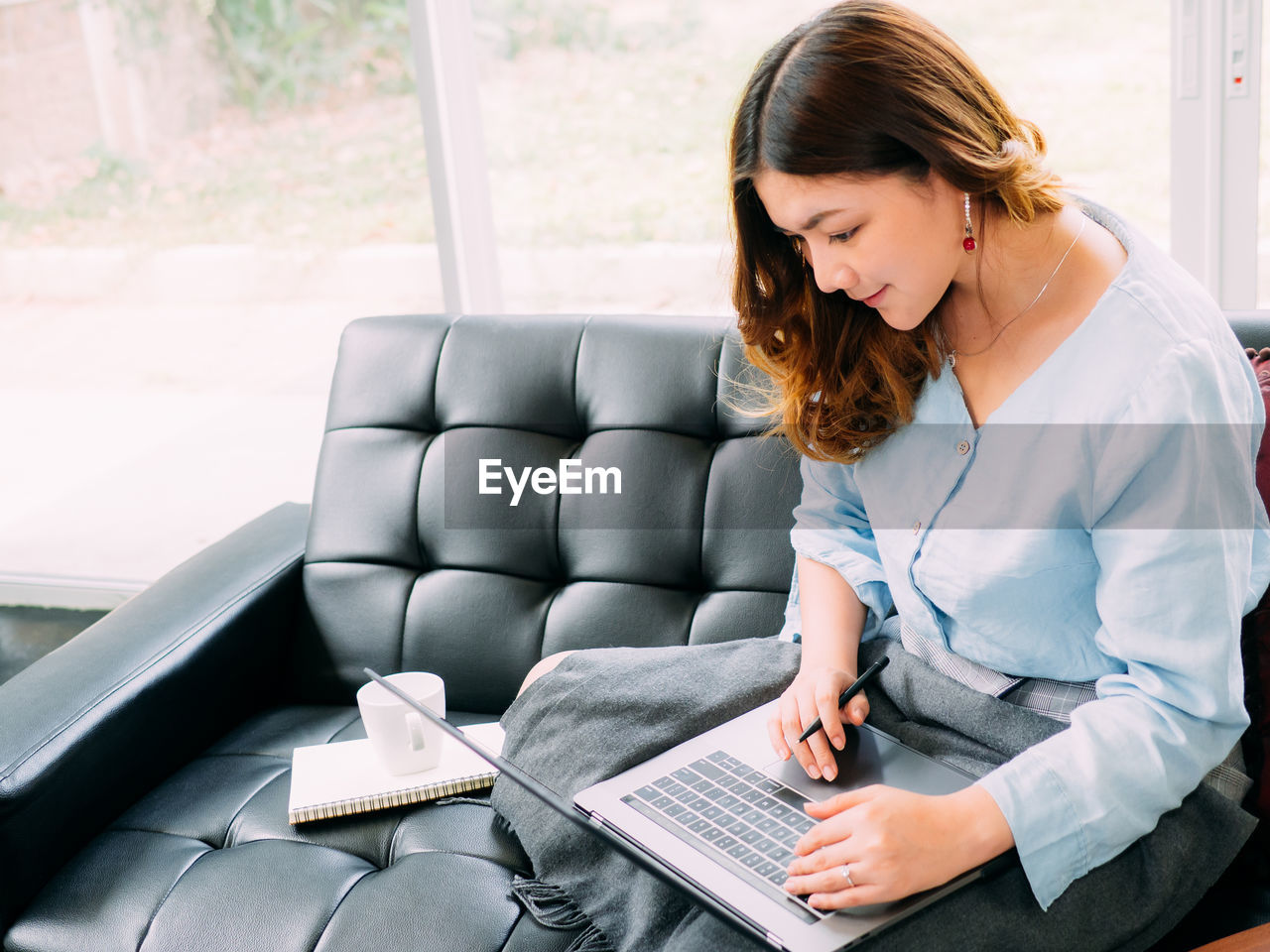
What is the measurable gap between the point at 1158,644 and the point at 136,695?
1.20 metres

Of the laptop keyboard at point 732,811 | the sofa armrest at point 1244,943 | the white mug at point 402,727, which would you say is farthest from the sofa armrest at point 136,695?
the sofa armrest at point 1244,943

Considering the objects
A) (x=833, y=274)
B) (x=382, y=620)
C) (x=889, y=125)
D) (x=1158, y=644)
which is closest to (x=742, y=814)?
(x=1158, y=644)

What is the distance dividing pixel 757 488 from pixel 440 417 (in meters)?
0.51

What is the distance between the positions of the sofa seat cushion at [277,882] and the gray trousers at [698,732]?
54mm

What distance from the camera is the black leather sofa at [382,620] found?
4.03 feet

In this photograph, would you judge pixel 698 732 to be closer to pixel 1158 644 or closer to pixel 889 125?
pixel 1158 644

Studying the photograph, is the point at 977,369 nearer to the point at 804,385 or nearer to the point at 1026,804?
the point at 804,385

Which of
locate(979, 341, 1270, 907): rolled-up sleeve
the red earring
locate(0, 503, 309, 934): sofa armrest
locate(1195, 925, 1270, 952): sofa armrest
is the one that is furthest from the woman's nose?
locate(0, 503, 309, 934): sofa armrest

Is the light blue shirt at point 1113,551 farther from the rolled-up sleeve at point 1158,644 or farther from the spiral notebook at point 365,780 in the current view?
the spiral notebook at point 365,780

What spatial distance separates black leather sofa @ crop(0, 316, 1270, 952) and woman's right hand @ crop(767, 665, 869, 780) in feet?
1.08

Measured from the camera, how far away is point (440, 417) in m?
1.68

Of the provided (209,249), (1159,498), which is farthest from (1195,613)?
(209,249)

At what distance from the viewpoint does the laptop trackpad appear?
1.02 meters

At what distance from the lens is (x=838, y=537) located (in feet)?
4.25
